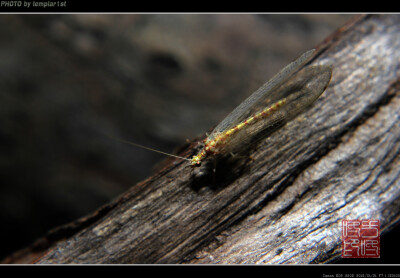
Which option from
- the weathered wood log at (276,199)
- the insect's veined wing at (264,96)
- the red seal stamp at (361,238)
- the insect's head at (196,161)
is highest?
the insect's veined wing at (264,96)

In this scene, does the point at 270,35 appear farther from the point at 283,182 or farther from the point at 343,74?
the point at 283,182

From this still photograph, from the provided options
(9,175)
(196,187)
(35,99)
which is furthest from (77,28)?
(196,187)

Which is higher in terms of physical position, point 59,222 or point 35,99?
point 35,99

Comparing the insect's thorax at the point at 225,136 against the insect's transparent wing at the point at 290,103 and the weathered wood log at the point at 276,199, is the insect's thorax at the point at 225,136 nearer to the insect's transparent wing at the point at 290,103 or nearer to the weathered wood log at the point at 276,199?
the insect's transparent wing at the point at 290,103

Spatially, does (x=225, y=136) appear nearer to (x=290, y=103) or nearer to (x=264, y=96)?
(x=264, y=96)

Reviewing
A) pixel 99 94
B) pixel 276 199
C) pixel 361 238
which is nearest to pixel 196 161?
pixel 276 199

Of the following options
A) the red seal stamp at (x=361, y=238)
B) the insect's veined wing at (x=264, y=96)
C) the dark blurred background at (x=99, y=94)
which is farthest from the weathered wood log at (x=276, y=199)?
the dark blurred background at (x=99, y=94)
